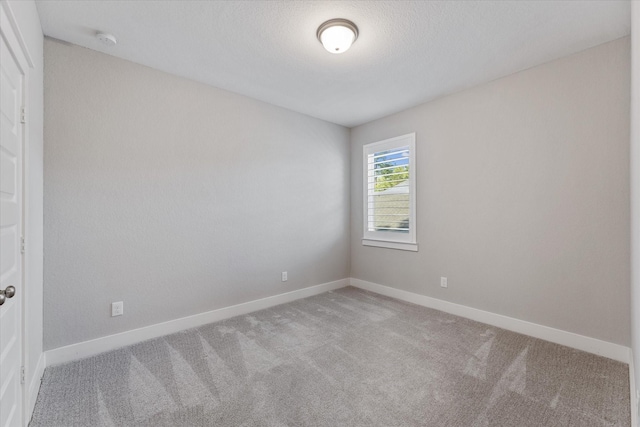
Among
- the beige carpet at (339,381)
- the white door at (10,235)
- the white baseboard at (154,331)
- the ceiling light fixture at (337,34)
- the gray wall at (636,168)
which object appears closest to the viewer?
the white door at (10,235)

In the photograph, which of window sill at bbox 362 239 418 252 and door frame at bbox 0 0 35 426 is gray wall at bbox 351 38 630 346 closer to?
window sill at bbox 362 239 418 252

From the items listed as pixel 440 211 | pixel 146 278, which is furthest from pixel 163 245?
pixel 440 211

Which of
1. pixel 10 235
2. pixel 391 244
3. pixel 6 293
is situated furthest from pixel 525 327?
pixel 10 235

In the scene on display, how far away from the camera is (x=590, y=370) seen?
2156 millimetres

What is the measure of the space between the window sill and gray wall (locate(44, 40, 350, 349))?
0.89 meters

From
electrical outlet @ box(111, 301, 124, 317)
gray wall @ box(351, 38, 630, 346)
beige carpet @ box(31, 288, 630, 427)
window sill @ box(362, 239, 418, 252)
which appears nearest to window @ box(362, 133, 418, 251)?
window sill @ box(362, 239, 418, 252)

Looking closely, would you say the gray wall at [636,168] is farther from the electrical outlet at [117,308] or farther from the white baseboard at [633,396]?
the electrical outlet at [117,308]

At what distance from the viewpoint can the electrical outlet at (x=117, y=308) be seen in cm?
254

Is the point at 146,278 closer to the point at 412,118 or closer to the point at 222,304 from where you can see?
the point at 222,304

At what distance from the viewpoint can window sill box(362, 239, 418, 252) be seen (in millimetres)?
3758

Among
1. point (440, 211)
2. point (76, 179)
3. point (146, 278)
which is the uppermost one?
point (76, 179)

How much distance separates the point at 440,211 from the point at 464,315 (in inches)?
47.5

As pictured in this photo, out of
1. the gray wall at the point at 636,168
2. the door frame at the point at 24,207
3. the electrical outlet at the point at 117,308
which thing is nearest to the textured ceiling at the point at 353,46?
the gray wall at the point at 636,168

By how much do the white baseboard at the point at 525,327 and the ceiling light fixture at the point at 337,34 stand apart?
9.68ft
